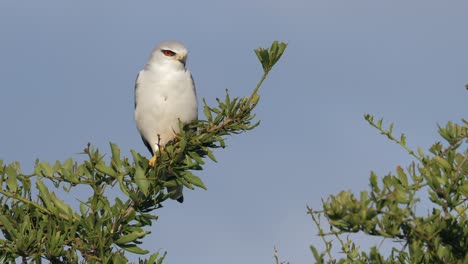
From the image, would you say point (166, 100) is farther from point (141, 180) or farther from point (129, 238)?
point (129, 238)

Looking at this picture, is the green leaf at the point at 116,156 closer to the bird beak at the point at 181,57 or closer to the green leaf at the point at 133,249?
the green leaf at the point at 133,249

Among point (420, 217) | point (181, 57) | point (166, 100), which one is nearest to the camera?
point (420, 217)

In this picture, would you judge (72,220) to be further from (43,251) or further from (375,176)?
(375,176)

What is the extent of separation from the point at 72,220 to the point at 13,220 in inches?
21.8

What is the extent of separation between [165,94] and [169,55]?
0.65 m

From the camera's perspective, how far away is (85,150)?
22.6 feet

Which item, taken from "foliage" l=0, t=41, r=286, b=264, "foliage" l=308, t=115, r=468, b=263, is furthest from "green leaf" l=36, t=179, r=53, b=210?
"foliage" l=308, t=115, r=468, b=263

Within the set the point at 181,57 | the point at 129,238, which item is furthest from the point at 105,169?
the point at 181,57

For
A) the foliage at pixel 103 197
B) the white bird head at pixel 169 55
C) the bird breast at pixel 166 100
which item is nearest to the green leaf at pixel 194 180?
the foliage at pixel 103 197

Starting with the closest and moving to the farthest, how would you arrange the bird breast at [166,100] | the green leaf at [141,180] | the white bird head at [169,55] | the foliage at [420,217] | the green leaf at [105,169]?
the foliage at [420,217]
the green leaf at [141,180]
the green leaf at [105,169]
the bird breast at [166,100]
the white bird head at [169,55]

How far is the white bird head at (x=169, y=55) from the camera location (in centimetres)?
1017

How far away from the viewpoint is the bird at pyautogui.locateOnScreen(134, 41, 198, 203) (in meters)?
9.85

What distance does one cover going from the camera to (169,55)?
10.3 m

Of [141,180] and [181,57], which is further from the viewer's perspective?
[181,57]
